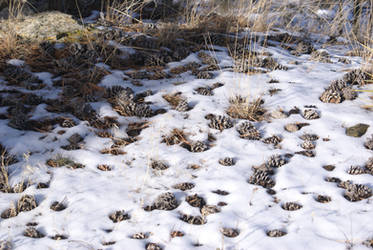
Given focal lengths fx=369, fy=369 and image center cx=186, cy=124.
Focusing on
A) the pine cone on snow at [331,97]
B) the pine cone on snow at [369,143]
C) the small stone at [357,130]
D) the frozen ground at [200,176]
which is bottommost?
the frozen ground at [200,176]

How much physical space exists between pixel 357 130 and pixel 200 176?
1675mm

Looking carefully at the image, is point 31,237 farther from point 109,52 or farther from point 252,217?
point 109,52

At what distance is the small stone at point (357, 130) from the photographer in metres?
3.65

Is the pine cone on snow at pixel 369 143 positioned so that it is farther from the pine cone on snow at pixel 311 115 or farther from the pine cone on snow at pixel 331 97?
the pine cone on snow at pixel 331 97

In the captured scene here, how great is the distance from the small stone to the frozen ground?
0.19 ft

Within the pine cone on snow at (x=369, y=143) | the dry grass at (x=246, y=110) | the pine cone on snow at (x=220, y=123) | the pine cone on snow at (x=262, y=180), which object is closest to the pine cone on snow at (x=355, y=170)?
the pine cone on snow at (x=369, y=143)

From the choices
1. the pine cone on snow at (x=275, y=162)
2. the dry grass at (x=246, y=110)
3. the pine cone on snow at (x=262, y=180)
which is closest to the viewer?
the pine cone on snow at (x=262, y=180)

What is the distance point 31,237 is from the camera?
2.66 meters

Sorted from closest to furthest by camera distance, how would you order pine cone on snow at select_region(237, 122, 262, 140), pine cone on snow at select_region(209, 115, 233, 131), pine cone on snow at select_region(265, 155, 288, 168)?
pine cone on snow at select_region(265, 155, 288, 168)
pine cone on snow at select_region(237, 122, 262, 140)
pine cone on snow at select_region(209, 115, 233, 131)

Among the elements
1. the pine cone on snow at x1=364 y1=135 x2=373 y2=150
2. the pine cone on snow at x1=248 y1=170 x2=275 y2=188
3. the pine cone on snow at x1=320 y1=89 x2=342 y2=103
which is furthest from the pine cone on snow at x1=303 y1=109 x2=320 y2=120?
the pine cone on snow at x1=248 y1=170 x2=275 y2=188

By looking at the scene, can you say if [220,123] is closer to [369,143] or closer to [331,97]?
[331,97]

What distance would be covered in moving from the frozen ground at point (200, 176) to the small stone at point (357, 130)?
6cm

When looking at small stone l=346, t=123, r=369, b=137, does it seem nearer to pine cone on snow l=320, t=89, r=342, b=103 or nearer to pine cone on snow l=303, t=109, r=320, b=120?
pine cone on snow l=303, t=109, r=320, b=120

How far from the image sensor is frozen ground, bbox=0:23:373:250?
2.61 m
